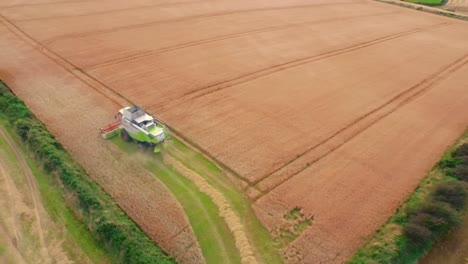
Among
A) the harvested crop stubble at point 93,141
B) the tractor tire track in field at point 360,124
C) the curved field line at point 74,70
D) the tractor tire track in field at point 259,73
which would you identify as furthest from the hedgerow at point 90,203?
the tractor tire track in field at point 259,73

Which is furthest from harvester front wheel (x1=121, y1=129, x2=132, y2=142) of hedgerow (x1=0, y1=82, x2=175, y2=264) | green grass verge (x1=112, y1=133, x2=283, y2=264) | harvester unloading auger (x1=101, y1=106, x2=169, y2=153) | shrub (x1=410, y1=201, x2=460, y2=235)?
shrub (x1=410, y1=201, x2=460, y2=235)

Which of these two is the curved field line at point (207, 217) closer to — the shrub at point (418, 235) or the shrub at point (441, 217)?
the shrub at point (418, 235)

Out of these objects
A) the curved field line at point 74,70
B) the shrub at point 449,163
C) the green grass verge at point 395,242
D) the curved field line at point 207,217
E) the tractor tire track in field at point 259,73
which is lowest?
the green grass verge at point 395,242

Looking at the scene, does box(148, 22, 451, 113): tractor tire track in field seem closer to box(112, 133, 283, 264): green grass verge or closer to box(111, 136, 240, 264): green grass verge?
box(112, 133, 283, 264): green grass verge

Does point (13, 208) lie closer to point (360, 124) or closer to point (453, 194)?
point (360, 124)

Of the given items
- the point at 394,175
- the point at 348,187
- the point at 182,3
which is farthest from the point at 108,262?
the point at 182,3

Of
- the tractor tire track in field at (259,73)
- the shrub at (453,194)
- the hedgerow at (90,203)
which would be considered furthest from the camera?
the tractor tire track in field at (259,73)
